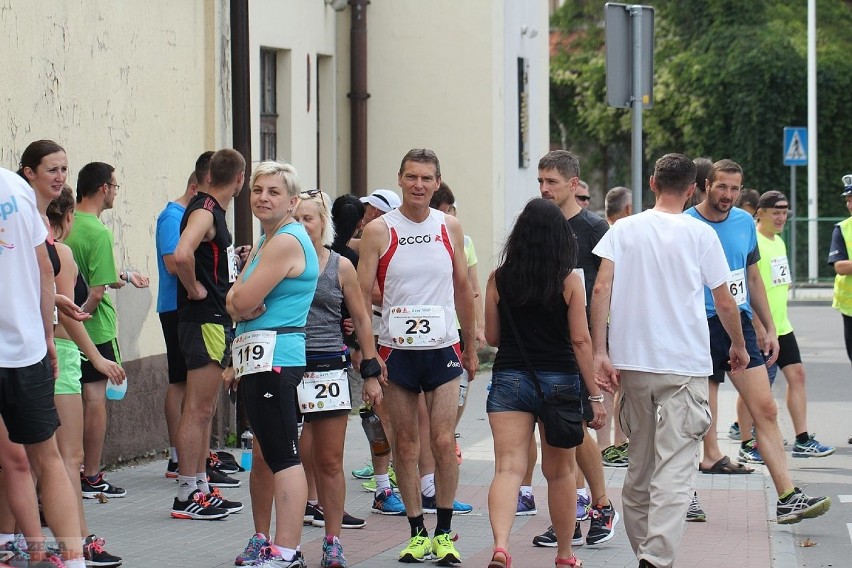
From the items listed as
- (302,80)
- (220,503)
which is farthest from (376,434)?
(302,80)

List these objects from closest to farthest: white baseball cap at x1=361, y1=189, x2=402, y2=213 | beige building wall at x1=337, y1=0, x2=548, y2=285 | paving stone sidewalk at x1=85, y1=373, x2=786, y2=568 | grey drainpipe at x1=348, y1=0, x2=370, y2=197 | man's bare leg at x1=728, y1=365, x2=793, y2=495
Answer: paving stone sidewalk at x1=85, y1=373, x2=786, y2=568 < man's bare leg at x1=728, y1=365, x2=793, y2=495 < white baseball cap at x1=361, y1=189, x2=402, y2=213 < grey drainpipe at x1=348, y1=0, x2=370, y2=197 < beige building wall at x1=337, y1=0, x2=548, y2=285

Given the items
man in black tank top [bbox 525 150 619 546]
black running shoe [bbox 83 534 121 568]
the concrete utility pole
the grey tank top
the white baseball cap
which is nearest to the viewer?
black running shoe [bbox 83 534 121 568]

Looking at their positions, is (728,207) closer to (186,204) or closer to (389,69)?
(186,204)

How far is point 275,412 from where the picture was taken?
683 cm

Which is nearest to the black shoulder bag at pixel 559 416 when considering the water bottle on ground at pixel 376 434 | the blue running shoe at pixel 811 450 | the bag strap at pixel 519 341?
the bag strap at pixel 519 341

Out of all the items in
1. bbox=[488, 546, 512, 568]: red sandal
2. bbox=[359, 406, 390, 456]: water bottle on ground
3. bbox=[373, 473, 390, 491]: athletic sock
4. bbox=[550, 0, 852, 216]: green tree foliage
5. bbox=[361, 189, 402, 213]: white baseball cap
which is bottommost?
bbox=[373, 473, 390, 491]: athletic sock

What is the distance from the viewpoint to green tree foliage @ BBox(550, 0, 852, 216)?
3638cm

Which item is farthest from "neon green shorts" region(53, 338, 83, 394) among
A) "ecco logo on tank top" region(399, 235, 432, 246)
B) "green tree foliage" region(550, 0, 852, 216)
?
"green tree foliage" region(550, 0, 852, 216)

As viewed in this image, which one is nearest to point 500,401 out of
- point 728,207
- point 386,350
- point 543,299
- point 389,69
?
point 543,299

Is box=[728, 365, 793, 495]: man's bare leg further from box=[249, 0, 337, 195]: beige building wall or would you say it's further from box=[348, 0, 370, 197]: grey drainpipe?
box=[348, 0, 370, 197]: grey drainpipe

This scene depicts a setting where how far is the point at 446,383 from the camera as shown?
779 centimetres

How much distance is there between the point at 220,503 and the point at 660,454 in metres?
2.90

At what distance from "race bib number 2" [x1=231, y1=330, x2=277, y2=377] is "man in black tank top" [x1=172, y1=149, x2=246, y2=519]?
181 cm

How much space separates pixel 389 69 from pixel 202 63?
5.55 m
